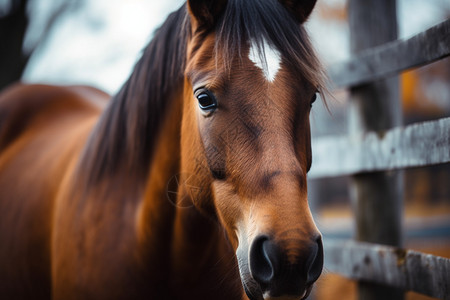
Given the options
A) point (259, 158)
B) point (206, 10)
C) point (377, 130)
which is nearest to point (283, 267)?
point (259, 158)

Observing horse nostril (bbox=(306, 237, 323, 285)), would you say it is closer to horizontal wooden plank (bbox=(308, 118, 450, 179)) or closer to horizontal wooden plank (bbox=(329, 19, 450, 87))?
horizontal wooden plank (bbox=(308, 118, 450, 179))

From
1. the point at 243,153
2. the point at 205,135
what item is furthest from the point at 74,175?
the point at 243,153

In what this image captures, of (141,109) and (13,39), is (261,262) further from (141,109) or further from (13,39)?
(13,39)

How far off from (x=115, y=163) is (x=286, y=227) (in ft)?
4.44

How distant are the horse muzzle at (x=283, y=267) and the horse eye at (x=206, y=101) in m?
0.62

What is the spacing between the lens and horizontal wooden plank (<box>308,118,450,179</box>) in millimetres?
2123

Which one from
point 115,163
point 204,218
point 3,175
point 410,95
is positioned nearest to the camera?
point 204,218

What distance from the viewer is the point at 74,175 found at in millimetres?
2582

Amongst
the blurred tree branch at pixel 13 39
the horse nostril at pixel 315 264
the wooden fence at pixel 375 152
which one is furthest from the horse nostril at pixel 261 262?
the blurred tree branch at pixel 13 39

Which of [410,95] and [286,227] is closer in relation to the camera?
[286,227]

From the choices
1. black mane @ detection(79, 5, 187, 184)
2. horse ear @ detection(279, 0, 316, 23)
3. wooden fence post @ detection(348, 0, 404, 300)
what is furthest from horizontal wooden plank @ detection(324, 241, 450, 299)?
black mane @ detection(79, 5, 187, 184)

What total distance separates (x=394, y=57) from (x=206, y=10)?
1.36 metres

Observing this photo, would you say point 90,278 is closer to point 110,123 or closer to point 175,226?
point 175,226

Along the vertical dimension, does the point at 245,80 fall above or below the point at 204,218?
above
